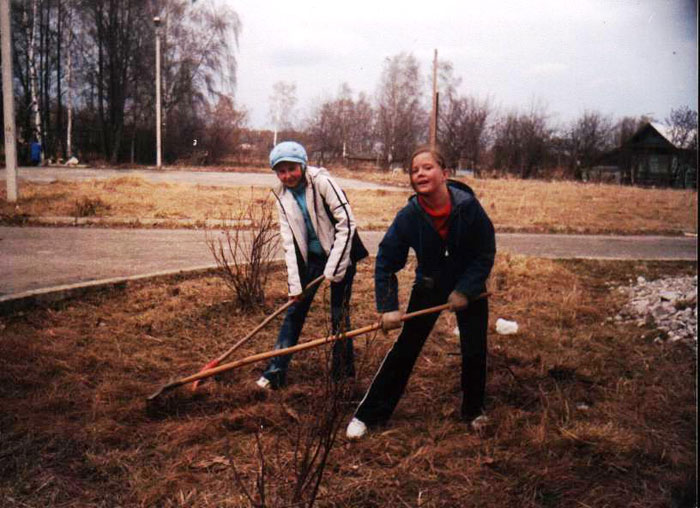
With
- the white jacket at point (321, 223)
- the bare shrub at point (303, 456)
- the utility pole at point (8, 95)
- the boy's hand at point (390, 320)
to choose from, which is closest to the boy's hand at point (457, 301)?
the boy's hand at point (390, 320)

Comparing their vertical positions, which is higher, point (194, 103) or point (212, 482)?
point (194, 103)

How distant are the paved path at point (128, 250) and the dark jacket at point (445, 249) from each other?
3.35 meters

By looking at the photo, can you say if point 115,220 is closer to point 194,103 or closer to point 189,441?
point 194,103

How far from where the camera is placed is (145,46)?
23.0 ft

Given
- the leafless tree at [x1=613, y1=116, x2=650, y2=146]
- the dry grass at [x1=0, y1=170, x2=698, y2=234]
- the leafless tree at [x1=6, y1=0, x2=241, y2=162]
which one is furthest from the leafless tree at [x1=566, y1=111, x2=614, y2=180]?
the leafless tree at [x1=6, y1=0, x2=241, y2=162]

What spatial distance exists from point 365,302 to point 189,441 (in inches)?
111

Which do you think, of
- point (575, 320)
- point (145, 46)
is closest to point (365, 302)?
point (575, 320)

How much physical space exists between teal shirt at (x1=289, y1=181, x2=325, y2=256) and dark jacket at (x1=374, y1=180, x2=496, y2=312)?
0.59m

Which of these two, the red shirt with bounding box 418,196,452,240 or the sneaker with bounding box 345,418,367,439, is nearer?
the red shirt with bounding box 418,196,452,240

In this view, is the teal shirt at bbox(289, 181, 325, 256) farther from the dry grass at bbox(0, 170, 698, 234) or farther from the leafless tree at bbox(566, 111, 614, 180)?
the leafless tree at bbox(566, 111, 614, 180)

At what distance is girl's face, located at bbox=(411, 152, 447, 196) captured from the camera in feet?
8.42

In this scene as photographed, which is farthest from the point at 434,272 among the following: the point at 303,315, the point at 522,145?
the point at 522,145

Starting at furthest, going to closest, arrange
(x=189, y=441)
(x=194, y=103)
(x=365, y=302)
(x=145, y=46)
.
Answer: (x=145, y=46) < (x=365, y=302) < (x=194, y=103) < (x=189, y=441)

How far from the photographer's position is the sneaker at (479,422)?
2.89 metres
